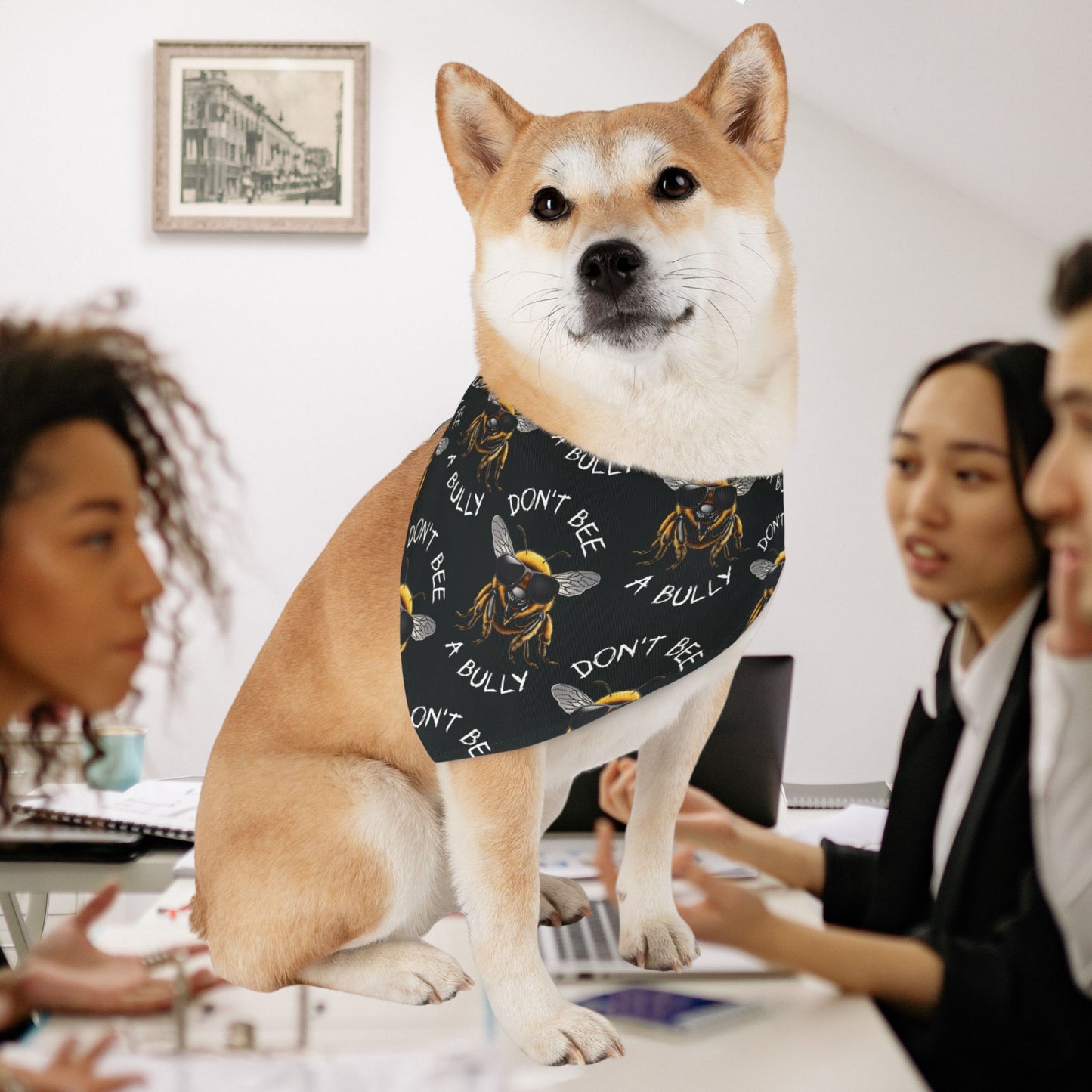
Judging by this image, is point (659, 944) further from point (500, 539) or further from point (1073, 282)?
point (1073, 282)

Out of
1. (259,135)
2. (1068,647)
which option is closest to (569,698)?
(1068,647)

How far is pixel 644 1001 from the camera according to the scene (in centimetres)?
71

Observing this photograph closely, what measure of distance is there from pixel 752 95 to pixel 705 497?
0.31 meters

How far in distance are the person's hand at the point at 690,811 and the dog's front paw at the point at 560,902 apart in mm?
82

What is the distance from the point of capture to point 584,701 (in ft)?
2.26

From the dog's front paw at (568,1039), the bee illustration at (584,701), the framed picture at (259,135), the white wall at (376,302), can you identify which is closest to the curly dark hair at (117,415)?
the bee illustration at (584,701)

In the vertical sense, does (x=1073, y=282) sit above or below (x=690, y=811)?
above

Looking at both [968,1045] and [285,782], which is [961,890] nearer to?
[968,1045]

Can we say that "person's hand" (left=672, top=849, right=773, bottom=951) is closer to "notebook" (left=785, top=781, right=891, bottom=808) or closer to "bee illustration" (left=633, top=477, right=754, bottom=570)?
"bee illustration" (left=633, top=477, right=754, bottom=570)

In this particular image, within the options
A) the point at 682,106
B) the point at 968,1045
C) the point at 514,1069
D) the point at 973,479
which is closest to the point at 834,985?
the point at 968,1045

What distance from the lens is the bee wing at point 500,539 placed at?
0.68m

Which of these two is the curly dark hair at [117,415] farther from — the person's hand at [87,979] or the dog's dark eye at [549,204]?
the dog's dark eye at [549,204]

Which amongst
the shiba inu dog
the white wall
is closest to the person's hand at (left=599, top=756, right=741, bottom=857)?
the shiba inu dog

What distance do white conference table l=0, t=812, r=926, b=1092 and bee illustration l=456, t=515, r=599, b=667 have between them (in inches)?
10.3
